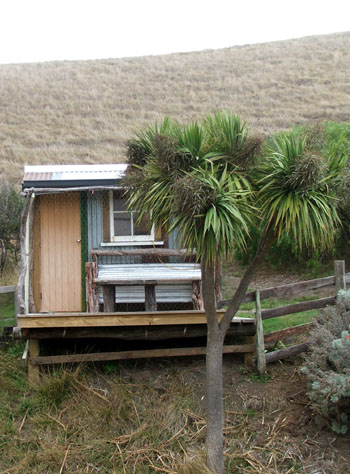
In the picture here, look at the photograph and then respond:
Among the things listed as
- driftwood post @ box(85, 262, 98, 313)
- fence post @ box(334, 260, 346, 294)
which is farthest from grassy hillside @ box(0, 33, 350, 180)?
fence post @ box(334, 260, 346, 294)

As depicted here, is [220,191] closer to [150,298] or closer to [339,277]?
[339,277]

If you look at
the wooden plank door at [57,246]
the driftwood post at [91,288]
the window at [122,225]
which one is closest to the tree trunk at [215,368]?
the driftwood post at [91,288]

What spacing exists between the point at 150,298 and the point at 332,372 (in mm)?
3684

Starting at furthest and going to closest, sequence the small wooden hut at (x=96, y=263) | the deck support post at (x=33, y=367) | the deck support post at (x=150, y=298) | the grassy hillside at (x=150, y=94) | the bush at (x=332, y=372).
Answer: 1. the grassy hillside at (x=150, y=94)
2. the deck support post at (x=150, y=298)
3. the small wooden hut at (x=96, y=263)
4. the deck support post at (x=33, y=367)
5. the bush at (x=332, y=372)

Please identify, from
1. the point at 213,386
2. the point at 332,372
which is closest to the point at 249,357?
the point at 332,372

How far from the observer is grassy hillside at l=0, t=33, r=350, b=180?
89.4ft

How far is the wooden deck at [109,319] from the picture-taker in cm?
827

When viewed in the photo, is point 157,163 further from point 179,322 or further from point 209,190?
point 179,322

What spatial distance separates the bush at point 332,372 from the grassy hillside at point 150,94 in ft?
53.9

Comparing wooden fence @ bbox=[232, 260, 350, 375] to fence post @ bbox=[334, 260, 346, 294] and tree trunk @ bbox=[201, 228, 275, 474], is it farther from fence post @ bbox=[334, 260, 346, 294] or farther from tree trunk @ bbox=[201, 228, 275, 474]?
tree trunk @ bbox=[201, 228, 275, 474]

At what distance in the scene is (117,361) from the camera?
929 centimetres

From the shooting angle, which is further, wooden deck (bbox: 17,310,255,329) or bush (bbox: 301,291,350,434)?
wooden deck (bbox: 17,310,255,329)

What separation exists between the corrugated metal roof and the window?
585 millimetres

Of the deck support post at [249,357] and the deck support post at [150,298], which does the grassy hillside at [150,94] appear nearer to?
the deck support post at [150,298]
